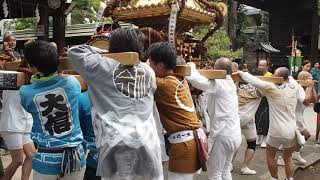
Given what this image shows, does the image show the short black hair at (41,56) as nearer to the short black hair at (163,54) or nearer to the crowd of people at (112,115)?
the crowd of people at (112,115)

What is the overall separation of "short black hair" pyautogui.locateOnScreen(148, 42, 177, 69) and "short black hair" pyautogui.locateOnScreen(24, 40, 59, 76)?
0.83 meters

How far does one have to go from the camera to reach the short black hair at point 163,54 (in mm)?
3469

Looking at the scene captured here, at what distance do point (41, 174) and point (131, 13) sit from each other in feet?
9.76

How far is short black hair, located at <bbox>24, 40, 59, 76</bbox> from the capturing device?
117 inches

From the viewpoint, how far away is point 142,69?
9.70ft

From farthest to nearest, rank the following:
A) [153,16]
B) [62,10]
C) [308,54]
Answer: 1. [308,54]
2. [62,10]
3. [153,16]

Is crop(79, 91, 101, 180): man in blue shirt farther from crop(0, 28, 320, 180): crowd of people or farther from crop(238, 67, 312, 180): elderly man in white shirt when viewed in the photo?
crop(238, 67, 312, 180): elderly man in white shirt

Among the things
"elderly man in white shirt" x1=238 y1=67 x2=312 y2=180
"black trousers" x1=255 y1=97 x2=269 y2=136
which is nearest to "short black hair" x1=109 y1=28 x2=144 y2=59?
"elderly man in white shirt" x1=238 y1=67 x2=312 y2=180

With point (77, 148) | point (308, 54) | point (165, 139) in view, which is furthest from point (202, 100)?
point (308, 54)

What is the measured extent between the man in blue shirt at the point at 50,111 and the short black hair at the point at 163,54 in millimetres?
746

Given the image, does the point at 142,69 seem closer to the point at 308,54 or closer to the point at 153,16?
the point at 153,16

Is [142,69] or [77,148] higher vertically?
[142,69]

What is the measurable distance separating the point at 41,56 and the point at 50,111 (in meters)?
0.38

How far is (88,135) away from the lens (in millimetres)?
3488
